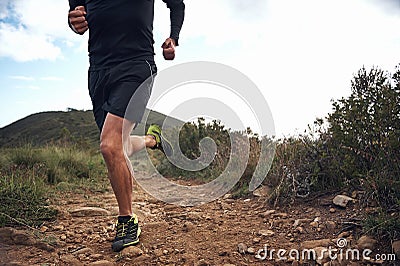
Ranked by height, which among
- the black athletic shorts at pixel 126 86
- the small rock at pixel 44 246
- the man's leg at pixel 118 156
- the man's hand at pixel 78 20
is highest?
the man's hand at pixel 78 20

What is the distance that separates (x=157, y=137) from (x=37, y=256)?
1712 millimetres

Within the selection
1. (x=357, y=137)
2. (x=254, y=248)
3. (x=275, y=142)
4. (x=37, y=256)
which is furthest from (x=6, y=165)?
(x=357, y=137)

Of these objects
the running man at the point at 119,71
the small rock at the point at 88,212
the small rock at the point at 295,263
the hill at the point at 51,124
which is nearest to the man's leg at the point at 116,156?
the running man at the point at 119,71

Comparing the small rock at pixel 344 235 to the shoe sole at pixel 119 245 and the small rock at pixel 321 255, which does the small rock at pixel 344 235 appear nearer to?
the small rock at pixel 321 255

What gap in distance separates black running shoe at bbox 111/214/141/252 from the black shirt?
1220 mm

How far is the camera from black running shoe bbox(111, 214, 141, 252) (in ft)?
9.71

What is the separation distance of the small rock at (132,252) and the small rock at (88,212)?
3.47 feet

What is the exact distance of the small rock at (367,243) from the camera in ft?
8.47

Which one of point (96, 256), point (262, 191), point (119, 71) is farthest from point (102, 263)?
point (262, 191)

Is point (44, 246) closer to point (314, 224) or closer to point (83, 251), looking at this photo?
point (83, 251)

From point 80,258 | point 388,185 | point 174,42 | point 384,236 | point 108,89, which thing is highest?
point 174,42

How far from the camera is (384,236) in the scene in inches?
103

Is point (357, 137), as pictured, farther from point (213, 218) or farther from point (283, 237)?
point (213, 218)

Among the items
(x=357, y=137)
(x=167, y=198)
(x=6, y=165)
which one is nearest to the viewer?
(x=357, y=137)
